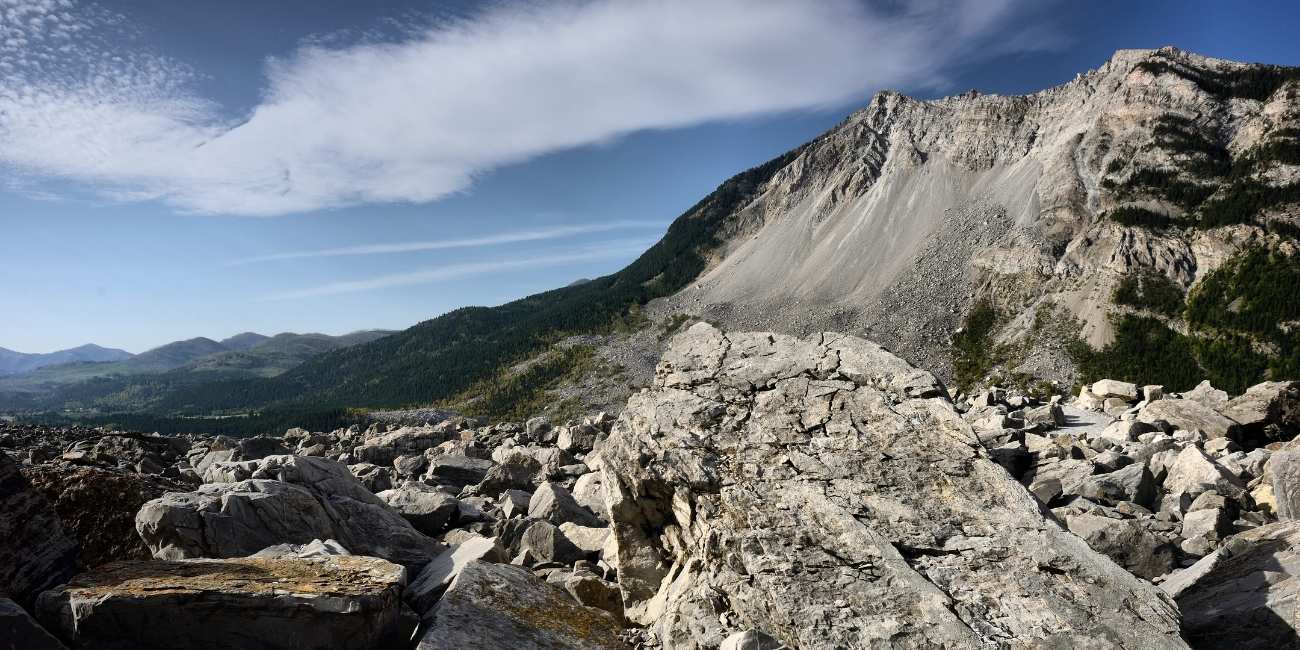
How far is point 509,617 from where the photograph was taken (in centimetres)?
715

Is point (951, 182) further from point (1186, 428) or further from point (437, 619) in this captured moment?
point (437, 619)

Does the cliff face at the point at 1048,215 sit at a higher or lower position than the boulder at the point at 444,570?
higher

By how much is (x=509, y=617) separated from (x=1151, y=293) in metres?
156

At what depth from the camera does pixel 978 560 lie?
6438 millimetres

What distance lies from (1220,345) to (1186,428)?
124 metres

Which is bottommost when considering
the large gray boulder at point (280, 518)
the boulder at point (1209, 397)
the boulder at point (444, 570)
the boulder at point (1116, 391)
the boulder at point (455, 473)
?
the boulder at point (1116, 391)

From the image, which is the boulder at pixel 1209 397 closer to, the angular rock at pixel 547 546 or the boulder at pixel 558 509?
the boulder at pixel 558 509

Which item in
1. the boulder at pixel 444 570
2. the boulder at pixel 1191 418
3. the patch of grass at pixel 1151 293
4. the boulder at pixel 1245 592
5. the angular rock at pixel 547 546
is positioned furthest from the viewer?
the patch of grass at pixel 1151 293

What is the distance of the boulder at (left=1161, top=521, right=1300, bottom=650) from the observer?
20.3 feet

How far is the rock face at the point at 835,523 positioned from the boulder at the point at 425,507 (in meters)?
6.63

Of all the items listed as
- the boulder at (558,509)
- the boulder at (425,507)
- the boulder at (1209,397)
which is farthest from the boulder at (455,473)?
the boulder at (1209,397)

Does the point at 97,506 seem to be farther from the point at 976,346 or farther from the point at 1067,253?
the point at 1067,253

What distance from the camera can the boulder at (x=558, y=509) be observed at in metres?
13.3

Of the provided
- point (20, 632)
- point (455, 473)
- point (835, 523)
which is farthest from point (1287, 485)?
point (455, 473)
